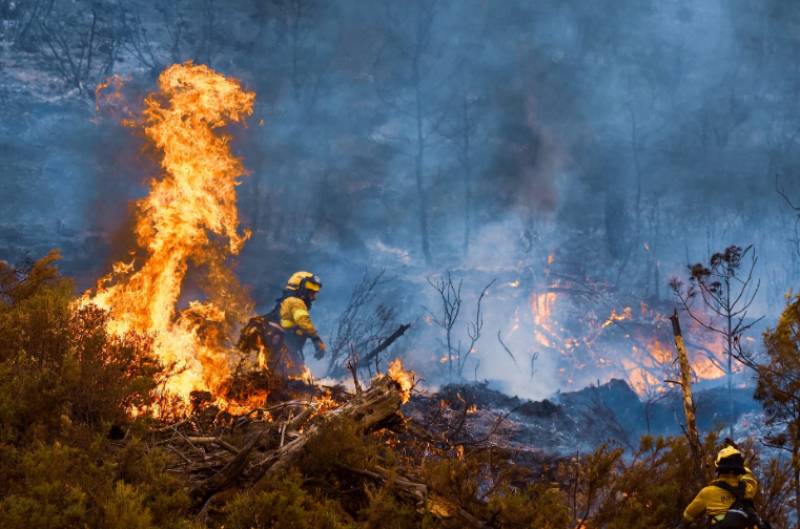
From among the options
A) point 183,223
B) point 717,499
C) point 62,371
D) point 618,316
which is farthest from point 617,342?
point 62,371

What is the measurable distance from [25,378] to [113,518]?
1.41m

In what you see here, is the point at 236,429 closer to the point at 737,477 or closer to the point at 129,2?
the point at 737,477

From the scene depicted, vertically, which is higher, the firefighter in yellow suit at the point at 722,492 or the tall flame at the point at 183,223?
the tall flame at the point at 183,223

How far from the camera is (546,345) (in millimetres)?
28688

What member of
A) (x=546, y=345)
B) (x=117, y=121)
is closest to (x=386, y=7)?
(x=117, y=121)

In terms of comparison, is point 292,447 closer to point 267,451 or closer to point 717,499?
point 267,451

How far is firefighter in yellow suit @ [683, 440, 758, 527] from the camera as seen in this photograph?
12.7 ft

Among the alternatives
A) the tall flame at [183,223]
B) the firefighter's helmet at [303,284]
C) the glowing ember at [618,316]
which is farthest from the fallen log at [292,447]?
the glowing ember at [618,316]

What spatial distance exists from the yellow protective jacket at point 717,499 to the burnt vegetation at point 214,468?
162 millimetres

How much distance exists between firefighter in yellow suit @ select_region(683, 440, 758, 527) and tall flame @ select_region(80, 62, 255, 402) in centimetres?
543

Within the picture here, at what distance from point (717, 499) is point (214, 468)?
364 cm

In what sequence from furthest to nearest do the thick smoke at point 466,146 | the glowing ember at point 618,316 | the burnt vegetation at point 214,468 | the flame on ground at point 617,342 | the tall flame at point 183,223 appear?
1. the glowing ember at point 618,316
2. the flame on ground at point 617,342
3. the thick smoke at point 466,146
4. the tall flame at point 183,223
5. the burnt vegetation at point 214,468

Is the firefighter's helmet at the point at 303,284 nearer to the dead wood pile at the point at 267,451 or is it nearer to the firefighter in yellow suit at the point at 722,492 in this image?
the dead wood pile at the point at 267,451

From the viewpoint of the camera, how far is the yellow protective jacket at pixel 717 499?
3.85 meters
